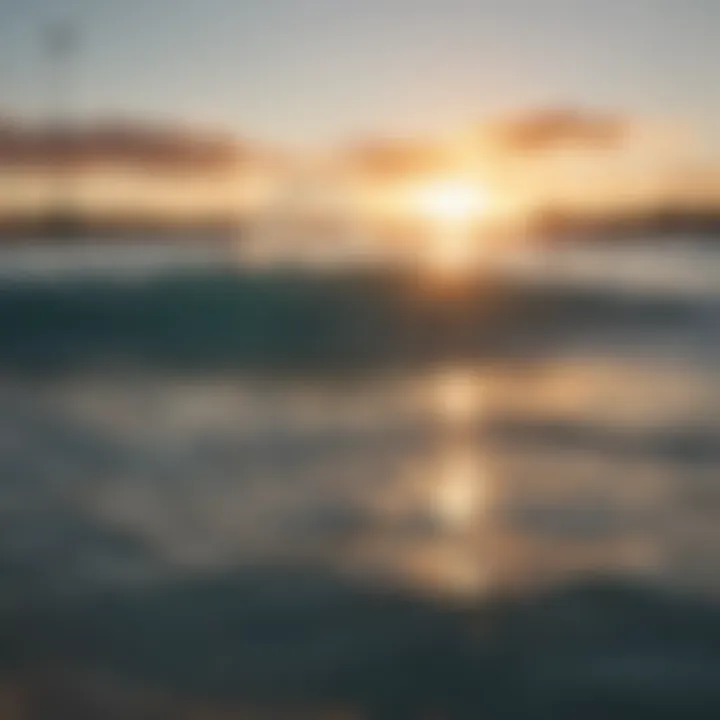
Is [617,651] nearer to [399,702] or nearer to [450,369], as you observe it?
[399,702]

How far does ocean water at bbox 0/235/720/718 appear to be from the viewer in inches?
195

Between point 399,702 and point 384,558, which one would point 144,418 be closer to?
point 384,558

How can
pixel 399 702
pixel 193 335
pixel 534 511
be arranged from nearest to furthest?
1. pixel 399 702
2. pixel 534 511
3. pixel 193 335

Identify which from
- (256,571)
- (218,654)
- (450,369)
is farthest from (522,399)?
(218,654)

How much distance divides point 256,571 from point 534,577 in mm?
1383

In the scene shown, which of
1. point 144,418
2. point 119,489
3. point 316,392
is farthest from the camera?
point 316,392

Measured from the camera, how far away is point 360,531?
684cm

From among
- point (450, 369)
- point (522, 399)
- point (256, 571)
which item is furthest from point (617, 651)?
point (450, 369)

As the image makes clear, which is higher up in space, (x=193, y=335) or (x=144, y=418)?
(x=193, y=335)

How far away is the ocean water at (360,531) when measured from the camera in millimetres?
4953

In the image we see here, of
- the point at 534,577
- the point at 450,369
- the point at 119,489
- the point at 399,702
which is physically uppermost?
the point at 450,369

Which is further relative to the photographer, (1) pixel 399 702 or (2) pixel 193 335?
(2) pixel 193 335

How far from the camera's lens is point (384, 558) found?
639 cm

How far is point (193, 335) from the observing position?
44.2 feet
